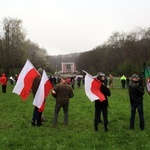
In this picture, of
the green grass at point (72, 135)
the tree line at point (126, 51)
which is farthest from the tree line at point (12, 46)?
the green grass at point (72, 135)

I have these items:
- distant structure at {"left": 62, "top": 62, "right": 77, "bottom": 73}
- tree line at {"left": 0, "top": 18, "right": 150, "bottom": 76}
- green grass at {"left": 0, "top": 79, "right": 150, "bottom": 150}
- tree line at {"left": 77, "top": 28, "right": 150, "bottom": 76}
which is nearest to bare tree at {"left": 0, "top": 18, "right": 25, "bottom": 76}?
tree line at {"left": 0, "top": 18, "right": 150, "bottom": 76}

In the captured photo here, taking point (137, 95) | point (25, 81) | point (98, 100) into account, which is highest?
point (25, 81)

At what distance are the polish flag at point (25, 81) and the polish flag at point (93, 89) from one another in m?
2.39

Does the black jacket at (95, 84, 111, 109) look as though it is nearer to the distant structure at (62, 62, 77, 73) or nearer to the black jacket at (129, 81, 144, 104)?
the black jacket at (129, 81, 144, 104)

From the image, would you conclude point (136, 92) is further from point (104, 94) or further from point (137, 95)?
point (104, 94)

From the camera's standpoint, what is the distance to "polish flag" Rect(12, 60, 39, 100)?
1132 centimetres

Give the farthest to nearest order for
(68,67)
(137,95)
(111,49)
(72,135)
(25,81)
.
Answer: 1. (68,67)
2. (111,49)
3. (25,81)
4. (137,95)
5. (72,135)

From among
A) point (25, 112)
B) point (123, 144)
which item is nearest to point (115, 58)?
point (25, 112)

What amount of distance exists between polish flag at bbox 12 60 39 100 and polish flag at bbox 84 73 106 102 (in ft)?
7.84

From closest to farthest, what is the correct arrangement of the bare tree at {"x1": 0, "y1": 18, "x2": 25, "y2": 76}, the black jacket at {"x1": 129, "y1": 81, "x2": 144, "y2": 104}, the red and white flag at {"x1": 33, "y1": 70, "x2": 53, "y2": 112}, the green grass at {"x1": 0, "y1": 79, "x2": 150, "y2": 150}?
the green grass at {"x1": 0, "y1": 79, "x2": 150, "y2": 150}
the black jacket at {"x1": 129, "y1": 81, "x2": 144, "y2": 104}
the red and white flag at {"x1": 33, "y1": 70, "x2": 53, "y2": 112}
the bare tree at {"x1": 0, "y1": 18, "x2": 25, "y2": 76}

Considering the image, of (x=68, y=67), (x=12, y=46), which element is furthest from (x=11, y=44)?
(x=68, y=67)

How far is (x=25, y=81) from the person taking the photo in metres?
11.5

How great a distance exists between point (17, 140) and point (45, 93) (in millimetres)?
2741

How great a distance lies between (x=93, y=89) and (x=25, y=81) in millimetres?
2832
